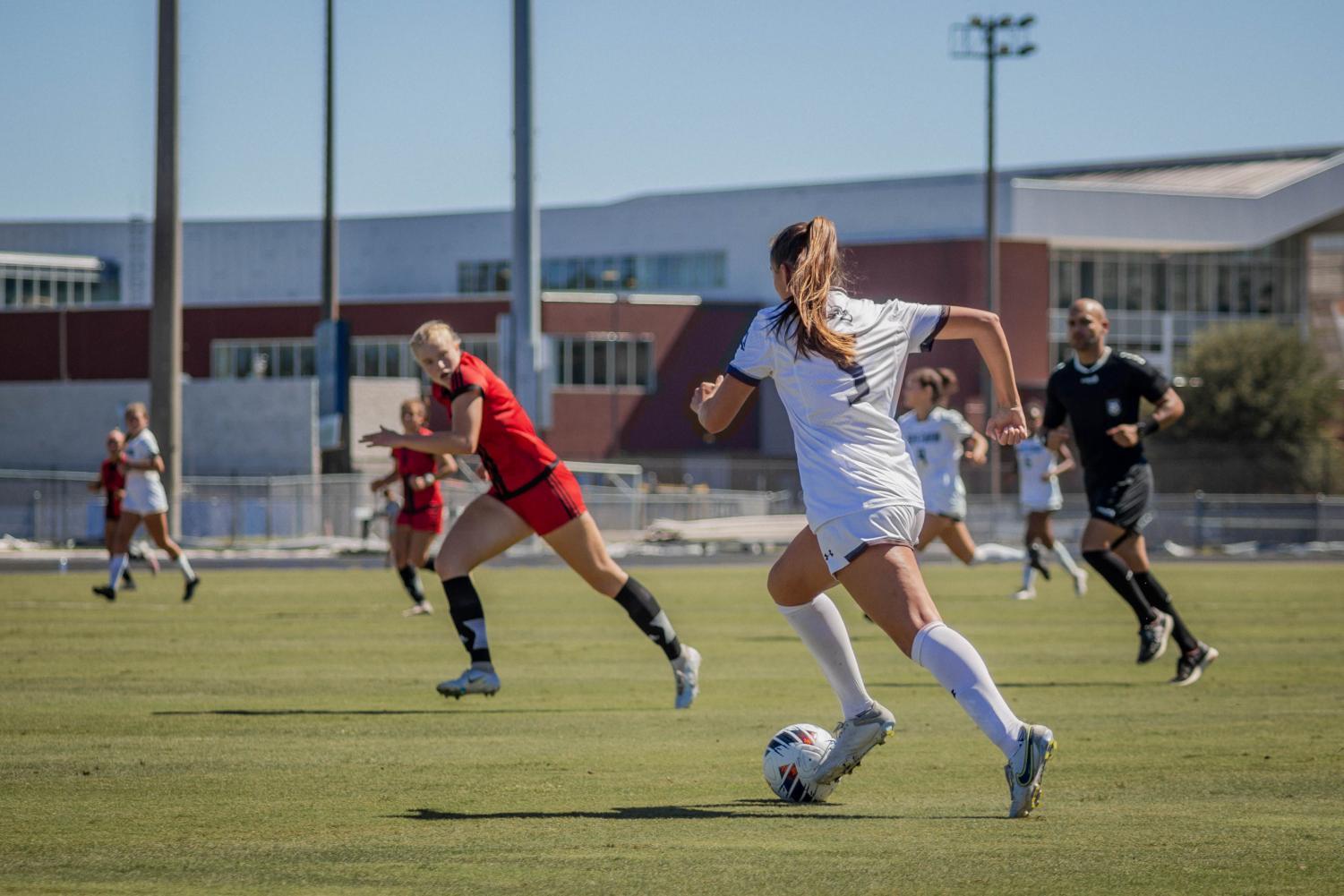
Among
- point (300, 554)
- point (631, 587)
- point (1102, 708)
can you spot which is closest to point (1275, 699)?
point (1102, 708)

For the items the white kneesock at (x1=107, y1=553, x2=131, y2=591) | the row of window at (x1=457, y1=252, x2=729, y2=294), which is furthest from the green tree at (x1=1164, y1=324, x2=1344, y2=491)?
the white kneesock at (x1=107, y1=553, x2=131, y2=591)

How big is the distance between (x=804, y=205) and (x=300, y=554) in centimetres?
4723

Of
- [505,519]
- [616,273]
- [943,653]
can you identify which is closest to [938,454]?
[505,519]

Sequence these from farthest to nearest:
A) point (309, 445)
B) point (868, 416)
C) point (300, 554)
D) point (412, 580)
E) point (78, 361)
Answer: point (78, 361), point (309, 445), point (300, 554), point (412, 580), point (868, 416)

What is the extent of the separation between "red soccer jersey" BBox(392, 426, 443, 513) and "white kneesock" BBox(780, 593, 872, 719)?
1018cm

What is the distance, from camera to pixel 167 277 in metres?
32.1

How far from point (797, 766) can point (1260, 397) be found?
203 feet

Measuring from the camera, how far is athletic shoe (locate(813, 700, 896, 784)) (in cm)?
727

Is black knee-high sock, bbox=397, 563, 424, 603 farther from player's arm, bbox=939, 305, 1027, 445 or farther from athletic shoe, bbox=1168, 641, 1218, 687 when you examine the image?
player's arm, bbox=939, 305, 1027, 445

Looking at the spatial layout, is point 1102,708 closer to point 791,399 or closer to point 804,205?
point 791,399

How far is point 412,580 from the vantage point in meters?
18.5

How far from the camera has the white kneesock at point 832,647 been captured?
740 cm

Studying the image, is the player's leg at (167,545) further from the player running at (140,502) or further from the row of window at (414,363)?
the row of window at (414,363)

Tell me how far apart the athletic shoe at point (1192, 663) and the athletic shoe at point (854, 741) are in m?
5.37
